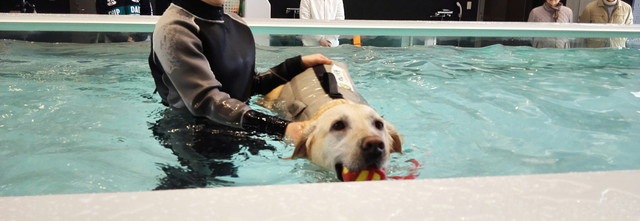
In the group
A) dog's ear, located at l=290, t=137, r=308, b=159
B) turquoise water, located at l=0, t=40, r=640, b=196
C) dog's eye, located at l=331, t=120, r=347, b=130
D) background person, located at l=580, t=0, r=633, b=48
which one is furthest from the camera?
background person, located at l=580, t=0, r=633, b=48

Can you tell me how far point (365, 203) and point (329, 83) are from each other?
159 cm

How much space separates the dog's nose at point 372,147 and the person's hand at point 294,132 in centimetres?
35

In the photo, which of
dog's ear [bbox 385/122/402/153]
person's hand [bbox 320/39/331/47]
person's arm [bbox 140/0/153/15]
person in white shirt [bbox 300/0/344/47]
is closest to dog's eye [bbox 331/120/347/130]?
dog's ear [bbox 385/122/402/153]

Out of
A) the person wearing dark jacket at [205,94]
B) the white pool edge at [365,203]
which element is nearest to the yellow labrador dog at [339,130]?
the person wearing dark jacket at [205,94]

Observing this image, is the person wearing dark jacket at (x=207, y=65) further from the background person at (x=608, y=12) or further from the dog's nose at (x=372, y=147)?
the background person at (x=608, y=12)

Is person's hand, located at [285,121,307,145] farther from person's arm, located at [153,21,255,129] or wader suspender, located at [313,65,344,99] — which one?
wader suspender, located at [313,65,344,99]

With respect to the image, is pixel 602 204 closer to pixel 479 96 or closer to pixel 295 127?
pixel 295 127

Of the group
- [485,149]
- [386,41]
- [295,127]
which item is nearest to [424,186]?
[295,127]

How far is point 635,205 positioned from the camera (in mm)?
1146

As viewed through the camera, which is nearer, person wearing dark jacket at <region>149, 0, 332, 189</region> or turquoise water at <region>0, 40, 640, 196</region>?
person wearing dark jacket at <region>149, 0, 332, 189</region>

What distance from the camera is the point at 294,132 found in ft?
7.53

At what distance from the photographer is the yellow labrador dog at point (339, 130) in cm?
201

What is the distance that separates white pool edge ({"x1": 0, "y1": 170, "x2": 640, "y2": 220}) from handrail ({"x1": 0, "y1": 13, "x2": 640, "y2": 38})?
15.7 ft

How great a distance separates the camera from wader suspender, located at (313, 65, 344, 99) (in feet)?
8.59
